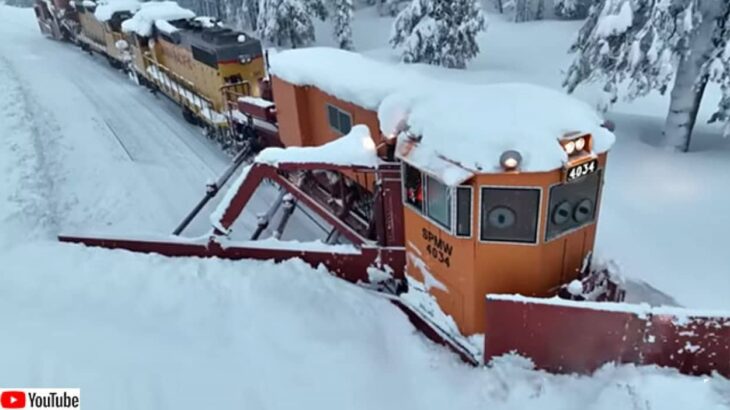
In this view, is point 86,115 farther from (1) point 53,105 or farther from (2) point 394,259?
(2) point 394,259

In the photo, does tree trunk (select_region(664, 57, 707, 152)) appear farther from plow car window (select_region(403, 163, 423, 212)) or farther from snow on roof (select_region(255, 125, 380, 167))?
plow car window (select_region(403, 163, 423, 212))

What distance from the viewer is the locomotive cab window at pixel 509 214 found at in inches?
232

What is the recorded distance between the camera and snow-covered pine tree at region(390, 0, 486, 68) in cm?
2080

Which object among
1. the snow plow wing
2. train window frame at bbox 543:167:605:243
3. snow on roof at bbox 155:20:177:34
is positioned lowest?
the snow plow wing

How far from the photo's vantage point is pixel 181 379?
20.2 ft

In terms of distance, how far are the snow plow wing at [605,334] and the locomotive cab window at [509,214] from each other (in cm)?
71

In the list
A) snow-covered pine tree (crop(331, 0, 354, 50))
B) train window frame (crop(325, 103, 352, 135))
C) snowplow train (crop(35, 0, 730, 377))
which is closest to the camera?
snowplow train (crop(35, 0, 730, 377))

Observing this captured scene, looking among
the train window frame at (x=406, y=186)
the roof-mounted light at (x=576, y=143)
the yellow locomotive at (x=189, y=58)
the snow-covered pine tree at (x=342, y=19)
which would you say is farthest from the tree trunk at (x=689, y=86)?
the snow-covered pine tree at (x=342, y=19)

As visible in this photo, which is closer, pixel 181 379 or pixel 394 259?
pixel 181 379

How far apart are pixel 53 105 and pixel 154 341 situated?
17.4 metres

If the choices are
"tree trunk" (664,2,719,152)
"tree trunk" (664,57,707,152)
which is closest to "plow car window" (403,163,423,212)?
"tree trunk" (664,2,719,152)

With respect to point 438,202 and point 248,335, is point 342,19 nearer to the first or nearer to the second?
point 438,202

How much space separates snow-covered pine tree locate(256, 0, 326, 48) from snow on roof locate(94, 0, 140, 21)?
6595 mm

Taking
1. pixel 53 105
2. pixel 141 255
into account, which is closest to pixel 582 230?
pixel 141 255
